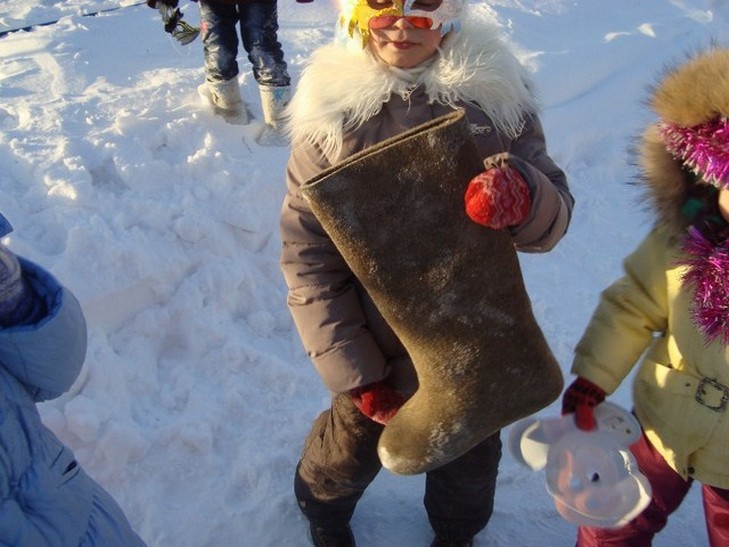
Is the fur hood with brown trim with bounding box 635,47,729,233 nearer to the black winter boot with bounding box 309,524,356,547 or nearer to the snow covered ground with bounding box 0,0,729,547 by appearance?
the snow covered ground with bounding box 0,0,729,547

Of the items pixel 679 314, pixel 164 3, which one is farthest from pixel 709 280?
pixel 164 3

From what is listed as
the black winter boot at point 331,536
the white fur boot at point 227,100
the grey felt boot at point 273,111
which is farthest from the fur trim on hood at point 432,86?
the white fur boot at point 227,100

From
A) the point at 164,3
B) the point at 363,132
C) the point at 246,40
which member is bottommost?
the point at 246,40

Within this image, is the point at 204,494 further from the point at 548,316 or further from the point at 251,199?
the point at 548,316

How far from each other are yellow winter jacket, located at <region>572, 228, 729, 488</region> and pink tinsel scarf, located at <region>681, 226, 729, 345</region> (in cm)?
4

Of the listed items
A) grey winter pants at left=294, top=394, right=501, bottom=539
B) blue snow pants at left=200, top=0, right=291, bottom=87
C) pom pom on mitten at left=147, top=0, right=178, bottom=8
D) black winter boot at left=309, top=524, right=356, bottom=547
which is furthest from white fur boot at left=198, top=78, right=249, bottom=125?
black winter boot at left=309, top=524, right=356, bottom=547

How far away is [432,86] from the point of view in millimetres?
1498

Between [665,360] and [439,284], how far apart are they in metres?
0.69

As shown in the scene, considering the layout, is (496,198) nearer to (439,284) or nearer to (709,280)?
(439,284)

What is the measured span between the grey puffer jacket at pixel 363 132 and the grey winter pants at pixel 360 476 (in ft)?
0.78

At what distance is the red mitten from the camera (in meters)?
1.25

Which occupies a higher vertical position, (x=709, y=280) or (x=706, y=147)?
(x=706, y=147)

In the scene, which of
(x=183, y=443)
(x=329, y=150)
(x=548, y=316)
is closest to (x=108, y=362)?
(x=183, y=443)

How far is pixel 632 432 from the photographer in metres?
1.59
